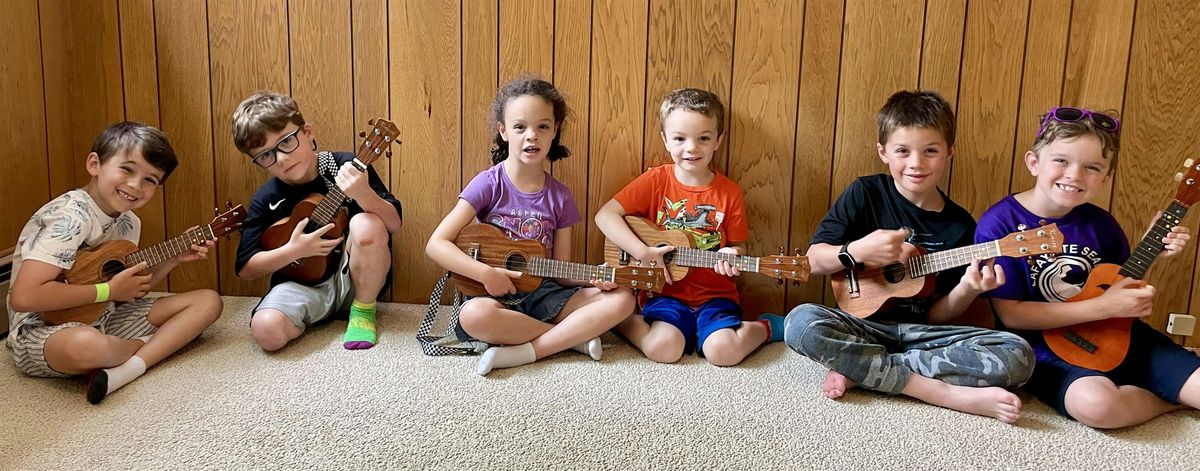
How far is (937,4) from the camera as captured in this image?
2.41 m

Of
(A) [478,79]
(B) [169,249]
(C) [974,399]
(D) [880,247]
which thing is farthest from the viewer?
(A) [478,79]

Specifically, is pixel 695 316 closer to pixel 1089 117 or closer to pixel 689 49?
pixel 689 49

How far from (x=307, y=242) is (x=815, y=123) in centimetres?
142

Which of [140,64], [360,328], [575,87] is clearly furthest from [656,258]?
[140,64]

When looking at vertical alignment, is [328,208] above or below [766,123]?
below

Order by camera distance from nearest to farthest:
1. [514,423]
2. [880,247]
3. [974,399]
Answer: [514,423], [974,399], [880,247]

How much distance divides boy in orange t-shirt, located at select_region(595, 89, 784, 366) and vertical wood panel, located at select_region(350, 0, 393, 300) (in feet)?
2.43

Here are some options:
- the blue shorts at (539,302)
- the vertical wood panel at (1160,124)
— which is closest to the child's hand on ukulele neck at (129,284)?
the blue shorts at (539,302)

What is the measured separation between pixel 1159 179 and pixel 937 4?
765 millimetres

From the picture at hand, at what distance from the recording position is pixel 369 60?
8.54 ft

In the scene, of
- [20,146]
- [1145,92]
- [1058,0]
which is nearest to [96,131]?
[20,146]

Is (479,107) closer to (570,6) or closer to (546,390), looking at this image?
(570,6)

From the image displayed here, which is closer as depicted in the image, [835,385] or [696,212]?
[835,385]

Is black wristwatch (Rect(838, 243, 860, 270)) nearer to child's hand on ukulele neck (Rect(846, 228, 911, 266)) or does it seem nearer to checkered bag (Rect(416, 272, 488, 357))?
child's hand on ukulele neck (Rect(846, 228, 911, 266))
